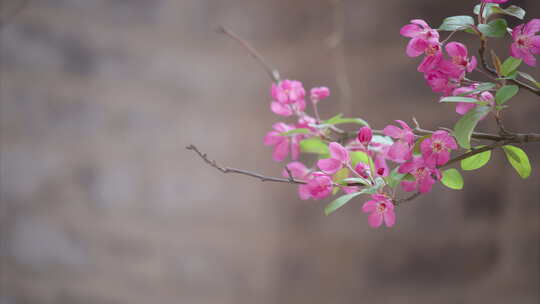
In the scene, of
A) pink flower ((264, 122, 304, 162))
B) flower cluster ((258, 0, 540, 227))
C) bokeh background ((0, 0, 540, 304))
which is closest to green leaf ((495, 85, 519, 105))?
flower cluster ((258, 0, 540, 227))

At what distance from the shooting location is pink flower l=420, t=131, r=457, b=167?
412 millimetres

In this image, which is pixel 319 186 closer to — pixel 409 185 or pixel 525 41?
pixel 409 185

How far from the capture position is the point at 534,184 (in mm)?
1006

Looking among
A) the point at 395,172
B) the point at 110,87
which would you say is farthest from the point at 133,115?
the point at 395,172

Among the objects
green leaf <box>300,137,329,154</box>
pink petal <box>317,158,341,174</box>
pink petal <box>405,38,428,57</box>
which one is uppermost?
pink petal <box>405,38,428,57</box>

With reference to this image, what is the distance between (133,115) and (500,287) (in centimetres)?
88

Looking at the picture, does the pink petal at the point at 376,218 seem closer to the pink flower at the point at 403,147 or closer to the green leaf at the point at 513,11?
the pink flower at the point at 403,147

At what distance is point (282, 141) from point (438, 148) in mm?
176

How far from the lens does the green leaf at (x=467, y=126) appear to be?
39 cm

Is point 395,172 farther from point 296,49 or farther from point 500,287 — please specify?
point 296,49

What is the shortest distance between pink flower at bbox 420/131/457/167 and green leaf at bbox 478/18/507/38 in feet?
0.26

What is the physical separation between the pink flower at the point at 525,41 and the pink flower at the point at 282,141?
0.69 ft

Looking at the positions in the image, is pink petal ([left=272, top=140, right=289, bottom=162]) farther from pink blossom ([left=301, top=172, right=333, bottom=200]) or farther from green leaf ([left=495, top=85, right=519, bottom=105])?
green leaf ([left=495, top=85, right=519, bottom=105])

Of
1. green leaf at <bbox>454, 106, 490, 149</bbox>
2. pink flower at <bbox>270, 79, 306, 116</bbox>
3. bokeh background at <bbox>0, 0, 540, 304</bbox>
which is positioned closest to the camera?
green leaf at <bbox>454, 106, 490, 149</bbox>
